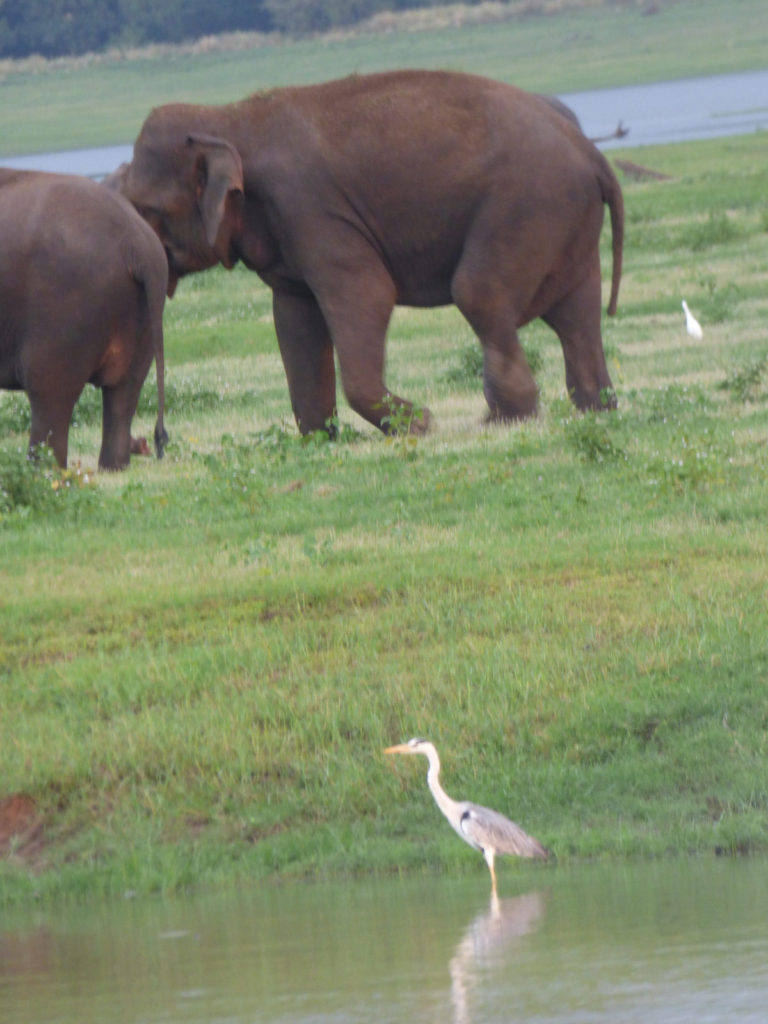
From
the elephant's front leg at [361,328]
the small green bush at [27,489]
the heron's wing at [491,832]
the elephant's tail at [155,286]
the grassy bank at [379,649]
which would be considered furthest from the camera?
the elephant's front leg at [361,328]

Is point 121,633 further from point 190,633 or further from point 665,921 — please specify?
point 665,921

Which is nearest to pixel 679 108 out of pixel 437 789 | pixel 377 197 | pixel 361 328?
pixel 377 197

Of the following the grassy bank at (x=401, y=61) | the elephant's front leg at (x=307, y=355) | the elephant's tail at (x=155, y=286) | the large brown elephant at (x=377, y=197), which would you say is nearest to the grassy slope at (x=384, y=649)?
the elephant's front leg at (x=307, y=355)

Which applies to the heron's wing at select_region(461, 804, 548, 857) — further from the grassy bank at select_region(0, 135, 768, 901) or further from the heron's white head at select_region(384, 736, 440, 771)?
the grassy bank at select_region(0, 135, 768, 901)

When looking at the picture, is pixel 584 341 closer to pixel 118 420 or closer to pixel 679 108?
pixel 118 420

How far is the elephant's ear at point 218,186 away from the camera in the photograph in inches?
482

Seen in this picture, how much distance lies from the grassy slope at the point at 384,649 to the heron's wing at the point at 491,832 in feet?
1.38

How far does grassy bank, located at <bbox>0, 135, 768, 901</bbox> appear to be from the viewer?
7.30 m

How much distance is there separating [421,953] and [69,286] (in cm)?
672

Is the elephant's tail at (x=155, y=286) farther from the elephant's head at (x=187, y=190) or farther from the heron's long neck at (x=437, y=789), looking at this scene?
the heron's long neck at (x=437, y=789)

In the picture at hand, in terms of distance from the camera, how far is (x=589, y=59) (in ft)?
270

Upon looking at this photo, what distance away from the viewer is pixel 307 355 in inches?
525

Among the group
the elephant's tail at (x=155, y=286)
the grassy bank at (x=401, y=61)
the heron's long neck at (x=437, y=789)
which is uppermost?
the elephant's tail at (x=155, y=286)

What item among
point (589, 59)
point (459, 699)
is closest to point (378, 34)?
point (589, 59)
